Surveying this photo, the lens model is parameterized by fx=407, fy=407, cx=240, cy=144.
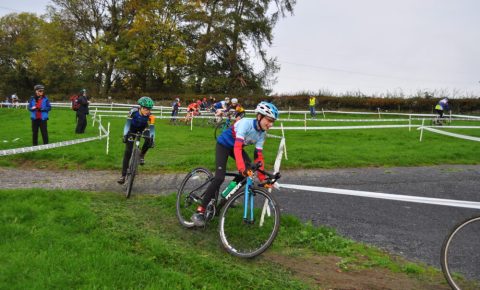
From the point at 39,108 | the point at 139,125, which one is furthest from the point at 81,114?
the point at 139,125

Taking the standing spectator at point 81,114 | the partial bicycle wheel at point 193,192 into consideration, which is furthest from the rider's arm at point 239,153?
the standing spectator at point 81,114

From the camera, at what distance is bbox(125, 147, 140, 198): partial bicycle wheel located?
7.84 meters

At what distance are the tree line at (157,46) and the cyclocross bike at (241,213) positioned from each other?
42.0 metres

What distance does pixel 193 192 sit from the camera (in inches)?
258

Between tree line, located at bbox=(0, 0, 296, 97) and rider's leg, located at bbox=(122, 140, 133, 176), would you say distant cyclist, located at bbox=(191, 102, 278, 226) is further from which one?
tree line, located at bbox=(0, 0, 296, 97)

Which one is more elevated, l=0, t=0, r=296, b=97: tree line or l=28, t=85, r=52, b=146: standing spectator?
l=0, t=0, r=296, b=97: tree line

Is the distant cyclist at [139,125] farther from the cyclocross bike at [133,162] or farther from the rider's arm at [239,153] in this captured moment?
the rider's arm at [239,153]

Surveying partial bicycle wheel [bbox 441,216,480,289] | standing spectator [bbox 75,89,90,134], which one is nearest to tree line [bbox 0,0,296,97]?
standing spectator [bbox 75,89,90,134]

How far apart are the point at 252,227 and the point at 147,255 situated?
62.4 inches

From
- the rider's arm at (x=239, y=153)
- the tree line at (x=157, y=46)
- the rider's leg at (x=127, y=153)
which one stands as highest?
the tree line at (x=157, y=46)

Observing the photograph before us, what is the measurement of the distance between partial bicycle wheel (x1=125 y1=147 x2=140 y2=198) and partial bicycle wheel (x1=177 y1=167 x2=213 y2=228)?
64.0 inches

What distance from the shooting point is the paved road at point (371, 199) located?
20.5 ft

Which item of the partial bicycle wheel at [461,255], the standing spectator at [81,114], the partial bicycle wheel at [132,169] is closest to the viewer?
the partial bicycle wheel at [461,255]

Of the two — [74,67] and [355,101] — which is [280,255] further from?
[74,67]
